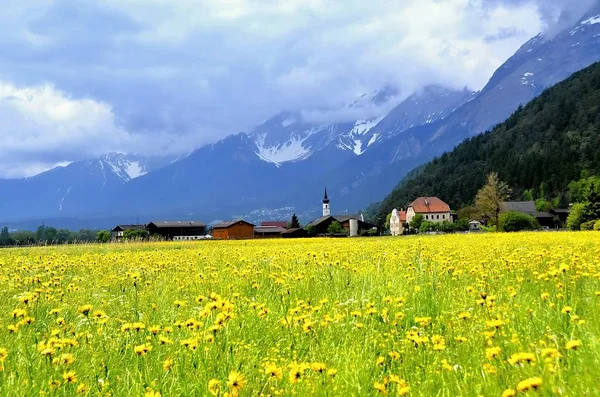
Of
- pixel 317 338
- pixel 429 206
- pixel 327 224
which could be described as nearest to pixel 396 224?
pixel 429 206

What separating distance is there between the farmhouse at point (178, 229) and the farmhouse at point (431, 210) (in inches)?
2428

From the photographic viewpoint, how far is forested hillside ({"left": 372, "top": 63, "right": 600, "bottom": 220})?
135500 millimetres

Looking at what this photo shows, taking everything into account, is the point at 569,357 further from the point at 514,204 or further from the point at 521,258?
the point at 514,204

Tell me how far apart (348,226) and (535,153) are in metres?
67.7

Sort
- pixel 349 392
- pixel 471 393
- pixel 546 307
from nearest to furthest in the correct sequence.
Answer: pixel 471 393 < pixel 349 392 < pixel 546 307

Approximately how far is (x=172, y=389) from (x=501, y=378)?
2.18 meters

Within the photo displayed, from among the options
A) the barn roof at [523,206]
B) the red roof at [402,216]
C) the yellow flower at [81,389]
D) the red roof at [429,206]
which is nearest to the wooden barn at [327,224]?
the red roof at [429,206]

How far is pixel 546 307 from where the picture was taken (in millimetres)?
4938

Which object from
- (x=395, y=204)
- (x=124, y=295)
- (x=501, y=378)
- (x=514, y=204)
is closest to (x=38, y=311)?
(x=124, y=295)

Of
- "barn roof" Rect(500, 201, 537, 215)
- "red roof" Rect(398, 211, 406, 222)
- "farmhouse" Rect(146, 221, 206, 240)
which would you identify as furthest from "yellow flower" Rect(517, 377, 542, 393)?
"red roof" Rect(398, 211, 406, 222)

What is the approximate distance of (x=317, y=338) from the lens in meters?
4.37

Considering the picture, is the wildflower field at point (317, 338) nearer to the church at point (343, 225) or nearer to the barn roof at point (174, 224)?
the church at point (343, 225)

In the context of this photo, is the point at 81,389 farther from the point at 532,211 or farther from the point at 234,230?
the point at 532,211

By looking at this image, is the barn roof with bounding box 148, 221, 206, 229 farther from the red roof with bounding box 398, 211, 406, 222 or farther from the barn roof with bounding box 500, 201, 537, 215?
the barn roof with bounding box 500, 201, 537, 215
